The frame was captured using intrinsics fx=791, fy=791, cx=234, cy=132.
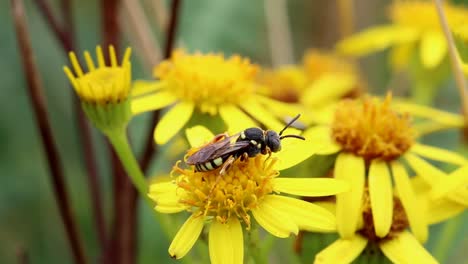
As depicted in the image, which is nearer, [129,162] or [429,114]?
[129,162]

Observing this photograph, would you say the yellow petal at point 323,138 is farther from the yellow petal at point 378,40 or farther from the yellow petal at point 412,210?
the yellow petal at point 378,40

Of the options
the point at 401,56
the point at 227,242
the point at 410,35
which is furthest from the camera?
the point at 401,56

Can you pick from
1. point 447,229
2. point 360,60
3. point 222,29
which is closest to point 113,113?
point 447,229

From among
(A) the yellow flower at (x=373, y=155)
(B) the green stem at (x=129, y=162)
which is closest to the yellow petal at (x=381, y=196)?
(A) the yellow flower at (x=373, y=155)

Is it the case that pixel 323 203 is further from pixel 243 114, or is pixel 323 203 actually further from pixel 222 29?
pixel 222 29

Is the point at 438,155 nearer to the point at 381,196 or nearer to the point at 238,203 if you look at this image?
the point at 381,196

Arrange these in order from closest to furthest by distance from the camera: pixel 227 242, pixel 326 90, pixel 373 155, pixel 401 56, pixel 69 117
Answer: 1. pixel 227 242
2. pixel 373 155
3. pixel 326 90
4. pixel 401 56
5. pixel 69 117

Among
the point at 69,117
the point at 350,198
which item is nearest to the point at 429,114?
the point at 350,198
